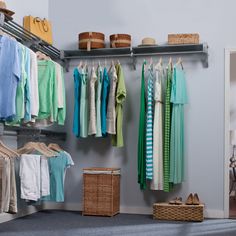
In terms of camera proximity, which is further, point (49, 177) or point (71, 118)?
point (71, 118)

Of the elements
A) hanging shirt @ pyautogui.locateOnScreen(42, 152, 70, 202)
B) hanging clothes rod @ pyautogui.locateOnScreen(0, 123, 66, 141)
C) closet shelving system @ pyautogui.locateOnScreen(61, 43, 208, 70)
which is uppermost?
closet shelving system @ pyautogui.locateOnScreen(61, 43, 208, 70)

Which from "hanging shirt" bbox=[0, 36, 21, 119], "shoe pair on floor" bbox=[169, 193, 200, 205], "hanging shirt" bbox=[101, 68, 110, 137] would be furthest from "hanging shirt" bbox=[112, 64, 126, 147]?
"hanging shirt" bbox=[0, 36, 21, 119]

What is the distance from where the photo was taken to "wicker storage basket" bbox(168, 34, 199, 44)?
5.03 metres

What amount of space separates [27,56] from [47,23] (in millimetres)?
1137

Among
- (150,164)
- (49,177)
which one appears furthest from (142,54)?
(49,177)

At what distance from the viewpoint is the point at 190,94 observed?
16.9ft

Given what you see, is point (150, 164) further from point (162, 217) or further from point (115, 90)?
point (115, 90)

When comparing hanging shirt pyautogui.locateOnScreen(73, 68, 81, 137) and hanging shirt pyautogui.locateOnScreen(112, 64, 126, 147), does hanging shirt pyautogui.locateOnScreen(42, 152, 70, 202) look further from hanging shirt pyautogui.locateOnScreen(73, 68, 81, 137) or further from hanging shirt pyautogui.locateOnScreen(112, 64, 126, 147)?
hanging shirt pyautogui.locateOnScreen(112, 64, 126, 147)

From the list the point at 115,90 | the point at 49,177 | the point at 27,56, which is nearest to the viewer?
the point at 27,56

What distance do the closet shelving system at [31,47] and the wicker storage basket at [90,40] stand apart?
0.35 meters

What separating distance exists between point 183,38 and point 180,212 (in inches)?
74.9

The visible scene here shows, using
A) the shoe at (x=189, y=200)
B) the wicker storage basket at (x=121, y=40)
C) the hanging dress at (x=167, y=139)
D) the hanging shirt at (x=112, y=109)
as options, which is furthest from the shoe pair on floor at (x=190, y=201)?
the wicker storage basket at (x=121, y=40)

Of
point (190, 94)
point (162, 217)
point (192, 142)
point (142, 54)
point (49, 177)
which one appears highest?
point (142, 54)

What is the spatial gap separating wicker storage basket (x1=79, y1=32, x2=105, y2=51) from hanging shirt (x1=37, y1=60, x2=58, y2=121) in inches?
30.1
